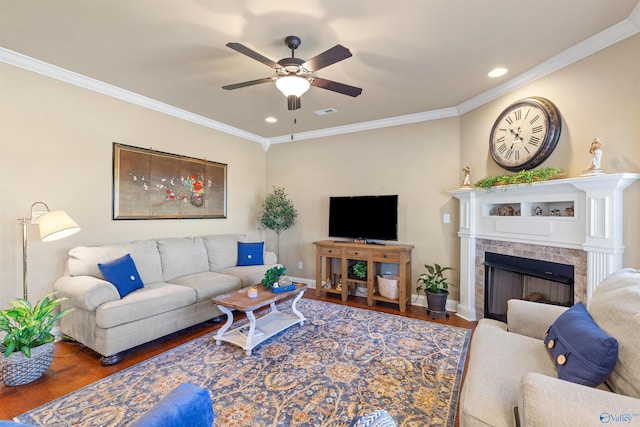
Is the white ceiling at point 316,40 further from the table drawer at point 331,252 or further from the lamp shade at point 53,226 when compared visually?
the table drawer at point 331,252

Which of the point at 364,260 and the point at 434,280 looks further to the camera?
the point at 364,260

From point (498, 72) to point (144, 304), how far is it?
4046 millimetres

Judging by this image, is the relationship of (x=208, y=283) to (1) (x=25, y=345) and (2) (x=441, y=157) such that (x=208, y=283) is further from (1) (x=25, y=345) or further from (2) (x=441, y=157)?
(2) (x=441, y=157)

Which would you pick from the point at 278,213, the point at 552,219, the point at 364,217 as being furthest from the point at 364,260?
the point at 552,219

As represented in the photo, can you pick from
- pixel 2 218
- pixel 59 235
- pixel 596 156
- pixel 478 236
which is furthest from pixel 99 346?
pixel 596 156

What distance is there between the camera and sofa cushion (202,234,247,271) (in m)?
4.02

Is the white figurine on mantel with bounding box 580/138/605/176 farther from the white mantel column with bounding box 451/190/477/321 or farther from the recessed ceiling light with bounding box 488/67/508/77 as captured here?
the white mantel column with bounding box 451/190/477/321

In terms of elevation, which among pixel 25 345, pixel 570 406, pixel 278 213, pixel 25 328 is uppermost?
pixel 278 213

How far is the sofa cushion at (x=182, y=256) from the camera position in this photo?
11.5 ft

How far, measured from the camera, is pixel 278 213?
489 cm

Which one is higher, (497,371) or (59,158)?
(59,158)

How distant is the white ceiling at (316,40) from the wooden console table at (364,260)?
6.44ft

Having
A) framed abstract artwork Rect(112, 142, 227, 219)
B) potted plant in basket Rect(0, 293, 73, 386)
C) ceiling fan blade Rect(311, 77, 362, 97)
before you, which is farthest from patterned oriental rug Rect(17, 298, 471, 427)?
ceiling fan blade Rect(311, 77, 362, 97)

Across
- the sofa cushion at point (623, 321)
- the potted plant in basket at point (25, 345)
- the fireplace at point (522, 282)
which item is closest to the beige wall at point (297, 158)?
the fireplace at point (522, 282)
